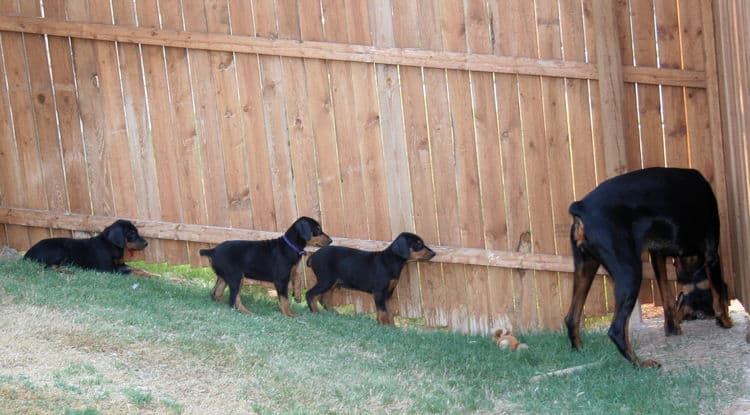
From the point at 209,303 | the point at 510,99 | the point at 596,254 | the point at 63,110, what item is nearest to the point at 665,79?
the point at 510,99

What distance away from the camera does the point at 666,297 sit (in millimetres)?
9156

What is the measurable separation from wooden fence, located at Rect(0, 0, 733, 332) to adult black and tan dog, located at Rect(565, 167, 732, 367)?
790 mm

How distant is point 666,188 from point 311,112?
3.42 metres

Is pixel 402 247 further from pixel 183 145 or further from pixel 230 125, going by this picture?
pixel 183 145

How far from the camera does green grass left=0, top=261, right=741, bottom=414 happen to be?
7.21 metres

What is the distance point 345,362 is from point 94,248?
3555 millimetres

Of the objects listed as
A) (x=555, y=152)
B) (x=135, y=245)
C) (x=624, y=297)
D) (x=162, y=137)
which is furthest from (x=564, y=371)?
(x=162, y=137)

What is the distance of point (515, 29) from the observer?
9797 mm

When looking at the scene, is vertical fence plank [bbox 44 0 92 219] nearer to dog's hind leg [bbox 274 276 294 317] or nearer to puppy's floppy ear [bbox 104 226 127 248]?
puppy's floppy ear [bbox 104 226 127 248]

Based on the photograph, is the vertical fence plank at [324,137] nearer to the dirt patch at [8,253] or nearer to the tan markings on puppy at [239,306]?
the tan markings on puppy at [239,306]

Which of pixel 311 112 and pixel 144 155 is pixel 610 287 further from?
pixel 144 155

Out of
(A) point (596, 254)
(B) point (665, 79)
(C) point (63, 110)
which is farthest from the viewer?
(C) point (63, 110)

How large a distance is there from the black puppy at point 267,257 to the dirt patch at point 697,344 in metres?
2.91

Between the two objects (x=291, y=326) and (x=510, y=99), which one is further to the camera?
(x=510, y=99)
